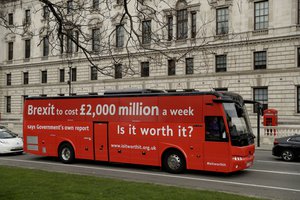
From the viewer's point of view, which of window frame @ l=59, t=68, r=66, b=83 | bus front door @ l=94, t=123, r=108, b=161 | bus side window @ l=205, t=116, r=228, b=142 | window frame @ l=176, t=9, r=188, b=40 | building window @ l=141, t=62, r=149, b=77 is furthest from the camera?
window frame @ l=59, t=68, r=66, b=83

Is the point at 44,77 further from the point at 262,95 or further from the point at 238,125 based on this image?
the point at 238,125

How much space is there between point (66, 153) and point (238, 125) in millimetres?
8230

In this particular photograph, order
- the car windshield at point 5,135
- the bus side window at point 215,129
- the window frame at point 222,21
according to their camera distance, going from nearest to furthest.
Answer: the bus side window at point 215,129
the car windshield at point 5,135
the window frame at point 222,21

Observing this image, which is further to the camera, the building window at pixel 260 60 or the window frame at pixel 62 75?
the window frame at pixel 62 75

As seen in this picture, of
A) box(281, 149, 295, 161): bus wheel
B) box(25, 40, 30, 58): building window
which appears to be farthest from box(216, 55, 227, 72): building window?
box(25, 40, 30, 58): building window

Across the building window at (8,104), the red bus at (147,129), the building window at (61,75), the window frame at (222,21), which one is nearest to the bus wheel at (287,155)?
the red bus at (147,129)

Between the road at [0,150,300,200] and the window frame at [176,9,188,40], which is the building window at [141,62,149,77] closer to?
the window frame at [176,9,188,40]

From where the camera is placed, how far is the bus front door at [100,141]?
16.9m

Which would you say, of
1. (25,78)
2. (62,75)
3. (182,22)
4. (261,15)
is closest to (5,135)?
(182,22)

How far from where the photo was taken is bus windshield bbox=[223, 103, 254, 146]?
45.5 feet

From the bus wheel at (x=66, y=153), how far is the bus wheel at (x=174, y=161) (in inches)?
192

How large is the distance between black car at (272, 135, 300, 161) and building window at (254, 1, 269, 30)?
24.1 metres

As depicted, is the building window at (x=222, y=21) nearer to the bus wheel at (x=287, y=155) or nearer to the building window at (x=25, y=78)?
the bus wheel at (x=287, y=155)

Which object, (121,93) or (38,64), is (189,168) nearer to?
(121,93)
